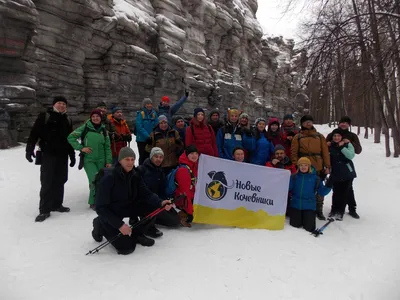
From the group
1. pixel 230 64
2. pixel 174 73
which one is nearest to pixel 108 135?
pixel 174 73

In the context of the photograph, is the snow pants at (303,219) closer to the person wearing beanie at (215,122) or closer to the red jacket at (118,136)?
the person wearing beanie at (215,122)

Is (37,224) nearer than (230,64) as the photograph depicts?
Yes

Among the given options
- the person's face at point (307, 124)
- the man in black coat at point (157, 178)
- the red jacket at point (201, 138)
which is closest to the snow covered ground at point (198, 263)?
the man in black coat at point (157, 178)

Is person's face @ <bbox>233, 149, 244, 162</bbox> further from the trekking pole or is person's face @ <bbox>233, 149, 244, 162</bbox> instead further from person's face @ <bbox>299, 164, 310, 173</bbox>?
the trekking pole

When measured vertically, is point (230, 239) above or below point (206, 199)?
below

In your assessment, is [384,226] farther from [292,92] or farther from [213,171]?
[292,92]

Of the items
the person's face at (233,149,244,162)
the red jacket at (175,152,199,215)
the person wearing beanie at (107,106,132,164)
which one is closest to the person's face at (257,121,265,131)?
the person's face at (233,149,244,162)

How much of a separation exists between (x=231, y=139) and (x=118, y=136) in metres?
2.77

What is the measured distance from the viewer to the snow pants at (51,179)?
543cm

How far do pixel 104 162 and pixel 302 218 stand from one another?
4.37 m

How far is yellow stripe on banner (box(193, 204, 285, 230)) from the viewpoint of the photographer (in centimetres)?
528

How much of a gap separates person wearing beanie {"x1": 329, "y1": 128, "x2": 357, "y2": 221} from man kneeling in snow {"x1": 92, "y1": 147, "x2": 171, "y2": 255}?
13.6 feet

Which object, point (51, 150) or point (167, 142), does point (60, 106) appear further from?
point (167, 142)

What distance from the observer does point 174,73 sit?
22.0 m
